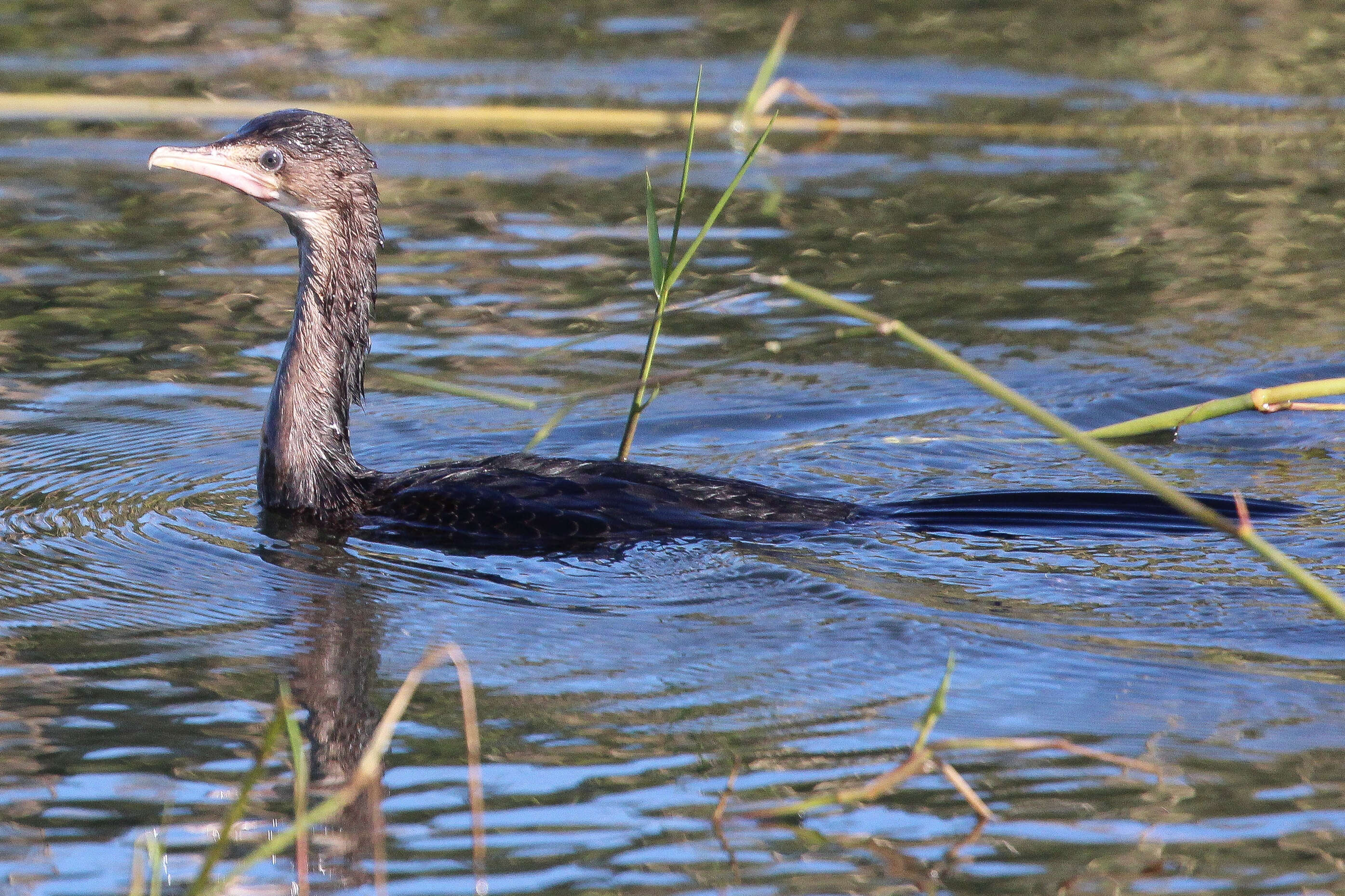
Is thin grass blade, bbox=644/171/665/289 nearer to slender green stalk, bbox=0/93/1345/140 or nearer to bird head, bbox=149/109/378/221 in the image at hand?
bird head, bbox=149/109/378/221

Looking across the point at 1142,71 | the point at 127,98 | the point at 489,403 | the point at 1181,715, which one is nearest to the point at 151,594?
the point at 489,403

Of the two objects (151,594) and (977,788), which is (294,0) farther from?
(977,788)

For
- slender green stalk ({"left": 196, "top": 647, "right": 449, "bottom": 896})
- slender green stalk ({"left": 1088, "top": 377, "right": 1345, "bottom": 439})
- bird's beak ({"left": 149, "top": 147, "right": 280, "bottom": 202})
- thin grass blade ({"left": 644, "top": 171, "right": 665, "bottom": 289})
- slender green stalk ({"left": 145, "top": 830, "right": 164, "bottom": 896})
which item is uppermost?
bird's beak ({"left": 149, "top": 147, "right": 280, "bottom": 202})

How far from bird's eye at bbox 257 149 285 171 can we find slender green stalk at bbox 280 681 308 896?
2834 mm

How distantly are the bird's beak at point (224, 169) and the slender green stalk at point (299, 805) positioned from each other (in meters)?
2.72

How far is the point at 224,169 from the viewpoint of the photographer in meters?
6.52

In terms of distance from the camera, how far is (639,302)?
30.8 ft

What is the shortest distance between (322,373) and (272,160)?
0.81 metres

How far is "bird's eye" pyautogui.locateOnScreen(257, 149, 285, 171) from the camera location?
6.59 m

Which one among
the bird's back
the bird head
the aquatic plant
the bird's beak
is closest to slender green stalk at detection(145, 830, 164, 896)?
the aquatic plant

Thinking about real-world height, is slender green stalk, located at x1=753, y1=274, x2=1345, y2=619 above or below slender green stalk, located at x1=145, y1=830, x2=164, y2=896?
above

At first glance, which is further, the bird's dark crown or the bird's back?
the bird's dark crown

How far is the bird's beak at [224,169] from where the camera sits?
6.36 meters

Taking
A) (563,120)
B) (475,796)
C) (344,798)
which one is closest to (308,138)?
(475,796)
